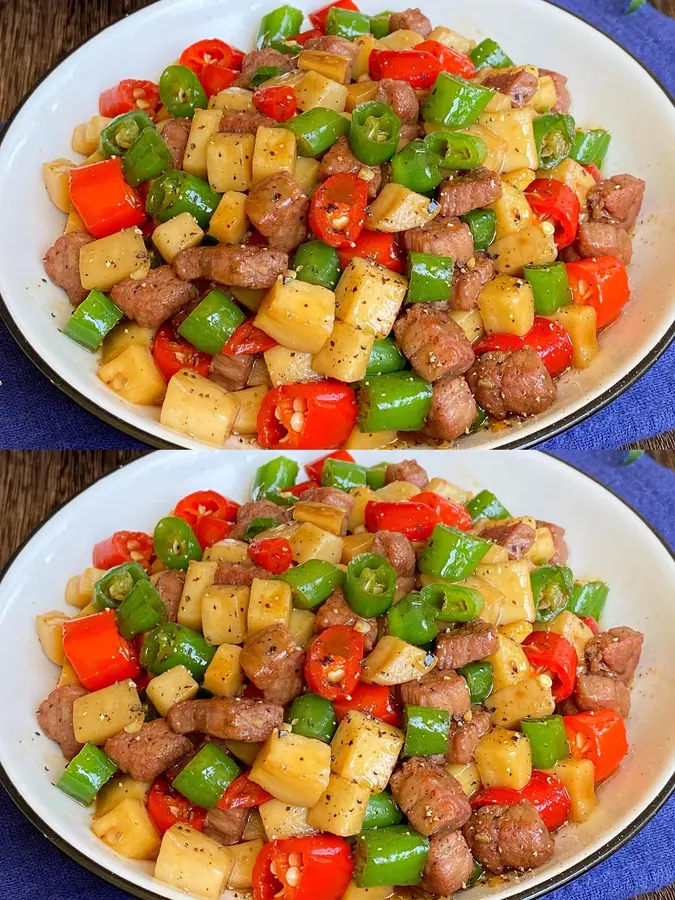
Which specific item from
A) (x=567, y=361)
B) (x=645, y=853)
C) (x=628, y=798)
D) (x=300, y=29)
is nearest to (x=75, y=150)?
(x=300, y=29)

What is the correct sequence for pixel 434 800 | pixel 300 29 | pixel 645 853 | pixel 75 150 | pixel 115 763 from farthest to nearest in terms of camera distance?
pixel 300 29, pixel 75 150, pixel 645 853, pixel 115 763, pixel 434 800

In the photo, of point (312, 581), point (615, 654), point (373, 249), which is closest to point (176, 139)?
point (373, 249)

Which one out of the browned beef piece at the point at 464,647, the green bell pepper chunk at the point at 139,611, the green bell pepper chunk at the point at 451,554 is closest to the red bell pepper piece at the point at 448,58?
the green bell pepper chunk at the point at 451,554

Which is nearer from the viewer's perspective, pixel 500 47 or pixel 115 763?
pixel 115 763

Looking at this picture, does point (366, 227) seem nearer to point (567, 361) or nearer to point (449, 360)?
point (449, 360)

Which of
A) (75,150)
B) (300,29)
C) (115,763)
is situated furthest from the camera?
(300,29)

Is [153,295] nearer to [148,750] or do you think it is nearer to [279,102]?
[279,102]

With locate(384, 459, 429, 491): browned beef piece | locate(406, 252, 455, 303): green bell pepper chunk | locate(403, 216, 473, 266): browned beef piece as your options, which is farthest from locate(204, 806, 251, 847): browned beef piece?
locate(403, 216, 473, 266): browned beef piece
